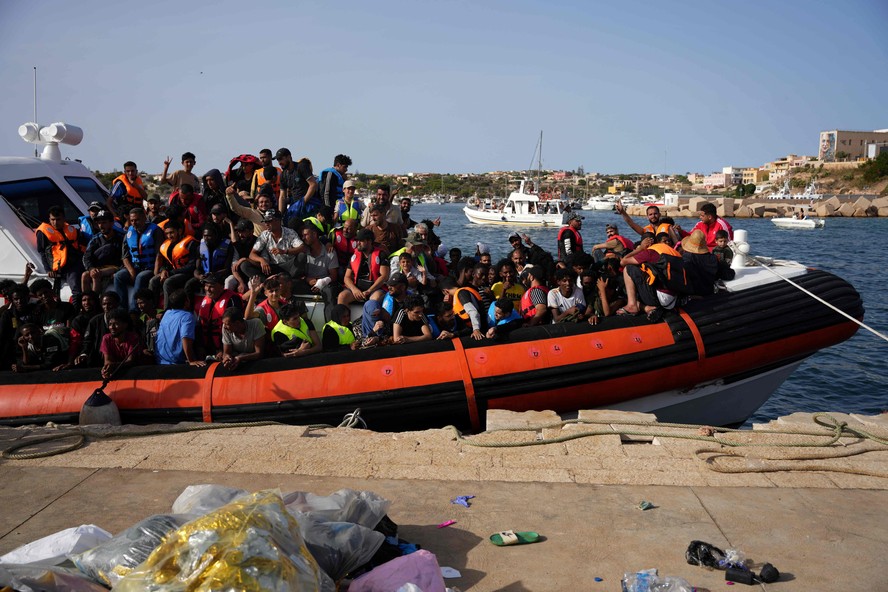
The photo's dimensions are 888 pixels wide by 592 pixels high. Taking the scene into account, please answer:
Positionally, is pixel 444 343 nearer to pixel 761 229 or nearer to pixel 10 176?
pixel 10 176

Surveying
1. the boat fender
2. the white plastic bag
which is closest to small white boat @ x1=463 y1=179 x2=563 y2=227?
the boat fender

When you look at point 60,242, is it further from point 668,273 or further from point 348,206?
point 668,273

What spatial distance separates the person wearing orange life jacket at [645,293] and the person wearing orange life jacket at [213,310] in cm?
368

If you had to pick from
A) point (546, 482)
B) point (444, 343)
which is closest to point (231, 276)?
point (444, 343)

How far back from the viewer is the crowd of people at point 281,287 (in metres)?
6.95

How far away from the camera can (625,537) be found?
4.16 m

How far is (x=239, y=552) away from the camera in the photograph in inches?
114

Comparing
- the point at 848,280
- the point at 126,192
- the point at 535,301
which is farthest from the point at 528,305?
the point at 848,280

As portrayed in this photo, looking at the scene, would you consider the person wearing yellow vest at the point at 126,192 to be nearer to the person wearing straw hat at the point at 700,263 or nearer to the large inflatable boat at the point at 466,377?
the large inflatable boat at the point at 466,377

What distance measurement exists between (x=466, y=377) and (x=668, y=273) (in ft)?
Result: 7.08

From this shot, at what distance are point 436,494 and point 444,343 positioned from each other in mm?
2295

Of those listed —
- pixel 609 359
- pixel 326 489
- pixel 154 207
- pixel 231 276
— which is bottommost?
pixel 326 489

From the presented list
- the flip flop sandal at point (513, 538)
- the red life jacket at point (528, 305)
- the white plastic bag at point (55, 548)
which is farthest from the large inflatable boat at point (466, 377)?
the white plastic bag at point (55, 548)

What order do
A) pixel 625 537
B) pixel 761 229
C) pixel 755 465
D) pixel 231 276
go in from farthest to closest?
pixel 761 229 < pixel 231 276 < pixel 755 465 < pixel 625 537
